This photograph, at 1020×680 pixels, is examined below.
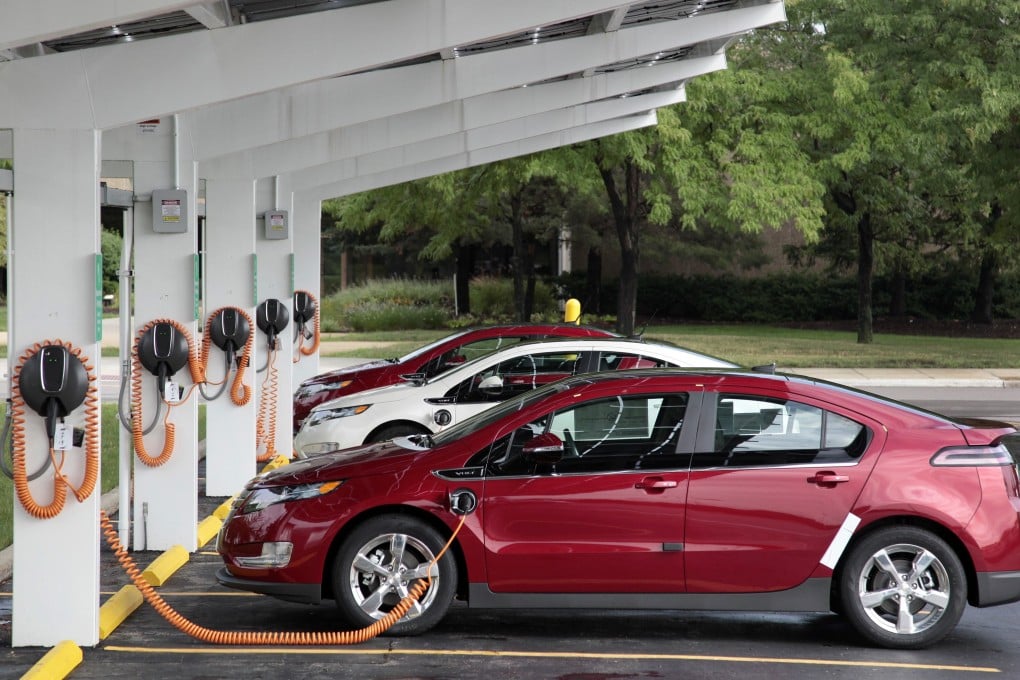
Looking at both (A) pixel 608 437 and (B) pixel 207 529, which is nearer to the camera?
(A) pixel 608 437

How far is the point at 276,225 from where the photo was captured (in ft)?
48.2

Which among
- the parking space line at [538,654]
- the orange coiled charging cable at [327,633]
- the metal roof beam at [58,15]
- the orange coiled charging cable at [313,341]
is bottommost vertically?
the parking space line at [538,654]

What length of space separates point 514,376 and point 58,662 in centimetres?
629

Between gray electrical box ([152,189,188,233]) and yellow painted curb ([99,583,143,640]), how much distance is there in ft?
9.22

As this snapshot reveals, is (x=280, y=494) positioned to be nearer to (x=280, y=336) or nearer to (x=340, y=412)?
(x=340, y=412)

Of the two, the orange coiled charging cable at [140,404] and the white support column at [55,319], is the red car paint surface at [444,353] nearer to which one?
the orange coiled charging cable at [140,404]

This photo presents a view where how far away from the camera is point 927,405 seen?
21.5 meters

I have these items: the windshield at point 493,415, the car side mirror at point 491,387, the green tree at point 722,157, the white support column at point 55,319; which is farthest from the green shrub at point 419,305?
the white support column at point 55,319

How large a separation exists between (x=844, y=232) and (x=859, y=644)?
34.8m

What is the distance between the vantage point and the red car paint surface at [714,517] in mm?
7434

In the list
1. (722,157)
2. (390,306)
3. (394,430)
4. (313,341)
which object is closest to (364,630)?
(394,430)

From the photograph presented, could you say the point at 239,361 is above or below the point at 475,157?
below

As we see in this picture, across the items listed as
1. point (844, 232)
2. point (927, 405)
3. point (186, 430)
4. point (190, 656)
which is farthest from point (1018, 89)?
point (190, 656)

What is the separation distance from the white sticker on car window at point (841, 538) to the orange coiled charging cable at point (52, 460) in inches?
164
